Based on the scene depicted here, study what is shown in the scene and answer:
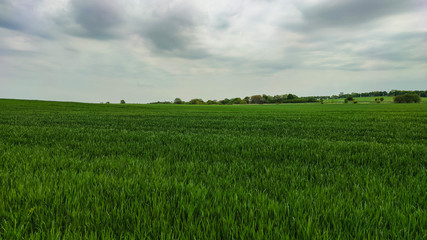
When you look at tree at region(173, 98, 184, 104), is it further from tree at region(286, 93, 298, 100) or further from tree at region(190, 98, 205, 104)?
tree at region(286, 93, 298, 100)

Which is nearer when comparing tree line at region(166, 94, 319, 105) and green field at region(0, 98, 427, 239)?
green field at region(0, 98, 427, 239)

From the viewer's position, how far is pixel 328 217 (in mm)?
2154

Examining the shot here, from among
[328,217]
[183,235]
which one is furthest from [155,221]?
[328,217]

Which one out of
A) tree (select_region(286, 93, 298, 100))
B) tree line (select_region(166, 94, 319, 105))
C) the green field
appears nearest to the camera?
the green field

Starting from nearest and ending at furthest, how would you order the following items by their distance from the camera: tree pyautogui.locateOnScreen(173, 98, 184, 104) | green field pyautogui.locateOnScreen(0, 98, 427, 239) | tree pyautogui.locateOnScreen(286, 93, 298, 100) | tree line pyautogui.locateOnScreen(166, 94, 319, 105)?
green field pyautogui.locateOnScreen(0, 98, 427, 239)
tree pyautogui.locateOnScreen(173, 98, 184, 104)
tree line pyautogui.locateOnScreen(166, 94, 319, 105)
tree pyautogui.locateOnScreen(286, 93, 298, 100)

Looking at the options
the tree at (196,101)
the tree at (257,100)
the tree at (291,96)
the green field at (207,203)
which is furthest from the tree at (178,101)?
the green field at (207,203)

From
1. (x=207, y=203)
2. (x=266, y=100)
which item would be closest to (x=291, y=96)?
(x=266, y=100)

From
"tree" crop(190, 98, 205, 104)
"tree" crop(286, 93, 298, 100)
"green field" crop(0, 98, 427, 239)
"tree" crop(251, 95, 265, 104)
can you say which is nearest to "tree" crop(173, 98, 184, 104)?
"tree" crop(190, 98, 205, 104)

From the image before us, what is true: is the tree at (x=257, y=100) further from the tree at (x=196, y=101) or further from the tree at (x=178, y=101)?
the tree at (x=178, y=101)

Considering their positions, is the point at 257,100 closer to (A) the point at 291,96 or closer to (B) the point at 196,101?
(A) the point at 291,96

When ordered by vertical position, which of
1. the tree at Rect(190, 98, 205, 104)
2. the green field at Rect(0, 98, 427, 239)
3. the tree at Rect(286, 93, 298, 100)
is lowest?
the green field at Rect(0, 98, 427, 239)

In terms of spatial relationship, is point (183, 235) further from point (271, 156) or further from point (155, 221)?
point (271, 156)

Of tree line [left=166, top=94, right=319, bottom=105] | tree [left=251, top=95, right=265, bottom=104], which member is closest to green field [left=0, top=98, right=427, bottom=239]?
tree line [left=166, top=94, right=319, bottom=105]

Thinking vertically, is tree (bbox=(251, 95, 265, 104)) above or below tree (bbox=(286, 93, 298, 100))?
below
